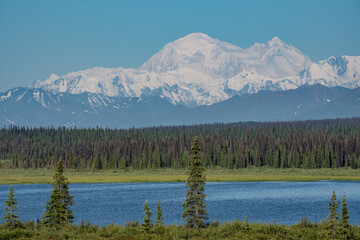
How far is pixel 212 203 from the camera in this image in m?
83.4

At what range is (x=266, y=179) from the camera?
135 meters

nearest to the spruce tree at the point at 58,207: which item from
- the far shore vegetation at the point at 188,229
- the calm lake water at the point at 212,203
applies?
the far shore vegetation at the point at 188,229

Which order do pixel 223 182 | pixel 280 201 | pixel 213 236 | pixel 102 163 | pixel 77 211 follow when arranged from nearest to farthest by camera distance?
pixel 213 236 < pixel 77 211 < pixel 280 201 < pixel 223 182 < pixel 102 163

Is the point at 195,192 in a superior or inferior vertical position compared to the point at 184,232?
superior

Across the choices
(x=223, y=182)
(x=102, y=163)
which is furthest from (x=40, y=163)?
(x=223, y=182)

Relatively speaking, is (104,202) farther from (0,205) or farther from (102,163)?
(102,163)

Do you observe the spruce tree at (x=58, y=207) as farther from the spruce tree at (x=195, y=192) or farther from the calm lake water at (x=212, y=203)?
the calm lake water at (x=212, y=203)

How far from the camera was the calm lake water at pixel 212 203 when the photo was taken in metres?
68.2

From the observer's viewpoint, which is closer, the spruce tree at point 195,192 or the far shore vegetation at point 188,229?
the far shore vegetation at point 188,229

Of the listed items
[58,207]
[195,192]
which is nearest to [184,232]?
[195,192]

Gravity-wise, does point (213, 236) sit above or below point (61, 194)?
below

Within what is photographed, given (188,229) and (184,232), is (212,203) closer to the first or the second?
(188,229)

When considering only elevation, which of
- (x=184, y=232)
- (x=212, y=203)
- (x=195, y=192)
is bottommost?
(x=212, y=203)

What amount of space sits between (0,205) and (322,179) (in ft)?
253
